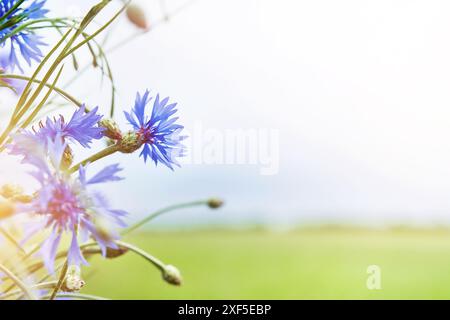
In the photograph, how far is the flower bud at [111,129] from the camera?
0.33 meters

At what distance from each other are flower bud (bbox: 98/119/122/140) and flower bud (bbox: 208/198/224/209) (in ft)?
0.56

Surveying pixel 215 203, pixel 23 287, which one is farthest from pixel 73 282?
pixel 215 203

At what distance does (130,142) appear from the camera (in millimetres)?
327

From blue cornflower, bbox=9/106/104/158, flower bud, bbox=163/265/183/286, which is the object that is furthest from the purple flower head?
flower bud, bbox=163/265/183/286

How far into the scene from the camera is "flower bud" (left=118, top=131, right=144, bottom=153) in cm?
33

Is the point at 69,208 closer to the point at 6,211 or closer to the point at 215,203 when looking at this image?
the point at 6,211

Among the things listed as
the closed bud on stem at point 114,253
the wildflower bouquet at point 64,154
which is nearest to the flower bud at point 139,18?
the wildflower bouquet at point 64,154

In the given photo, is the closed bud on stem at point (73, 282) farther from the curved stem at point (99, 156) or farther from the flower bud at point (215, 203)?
the flower bud at point (215, 203)

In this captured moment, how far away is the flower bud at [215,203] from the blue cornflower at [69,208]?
22 cm

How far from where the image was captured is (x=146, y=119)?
1.09 ft

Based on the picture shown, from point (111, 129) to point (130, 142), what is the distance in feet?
0.05
